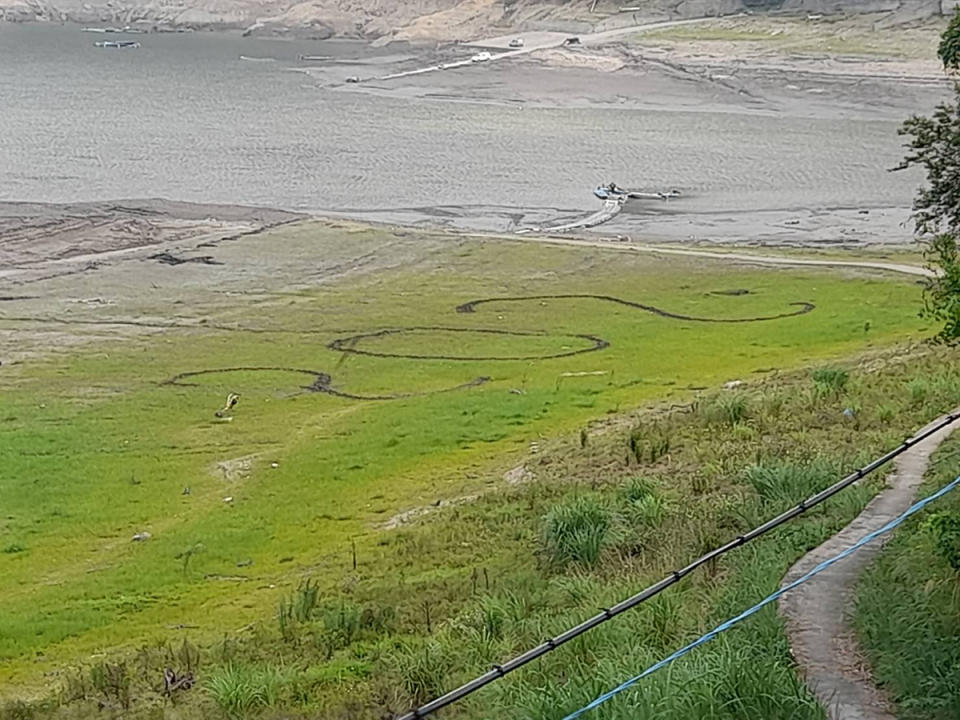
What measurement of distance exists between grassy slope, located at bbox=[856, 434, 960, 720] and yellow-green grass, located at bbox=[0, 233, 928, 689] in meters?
7.10

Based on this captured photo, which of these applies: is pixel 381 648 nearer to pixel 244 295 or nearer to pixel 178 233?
pixel 244 295

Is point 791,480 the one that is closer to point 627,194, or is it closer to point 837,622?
point 837,622

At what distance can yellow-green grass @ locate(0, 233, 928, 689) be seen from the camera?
17297 mm

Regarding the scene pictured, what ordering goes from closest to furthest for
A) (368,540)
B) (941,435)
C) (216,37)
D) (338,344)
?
(941,435) → (368,540) → (338,344) → (216,37)

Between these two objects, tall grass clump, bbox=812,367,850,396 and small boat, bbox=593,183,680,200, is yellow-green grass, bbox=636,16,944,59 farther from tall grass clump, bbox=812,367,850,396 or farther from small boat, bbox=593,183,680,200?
tall grass clump, bbox=812,367,850,396

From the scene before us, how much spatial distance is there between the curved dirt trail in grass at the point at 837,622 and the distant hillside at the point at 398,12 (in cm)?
10346

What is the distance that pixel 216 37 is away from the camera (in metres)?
158

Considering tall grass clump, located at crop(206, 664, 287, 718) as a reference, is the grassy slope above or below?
above

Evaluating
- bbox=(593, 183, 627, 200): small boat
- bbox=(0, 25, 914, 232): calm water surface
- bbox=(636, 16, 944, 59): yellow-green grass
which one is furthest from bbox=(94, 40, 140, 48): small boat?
bbox=(593, 183, 627, 200): small boat

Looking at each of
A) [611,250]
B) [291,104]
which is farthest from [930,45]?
[611,250]

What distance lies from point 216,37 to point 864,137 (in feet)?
308

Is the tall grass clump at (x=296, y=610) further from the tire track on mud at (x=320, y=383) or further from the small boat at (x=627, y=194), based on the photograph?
the small boat at (x=627, y=194)

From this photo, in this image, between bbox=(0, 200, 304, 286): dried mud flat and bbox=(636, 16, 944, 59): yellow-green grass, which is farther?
bbox=(636, 16, 944, 59): yellow-green grass

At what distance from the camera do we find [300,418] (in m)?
26.8
